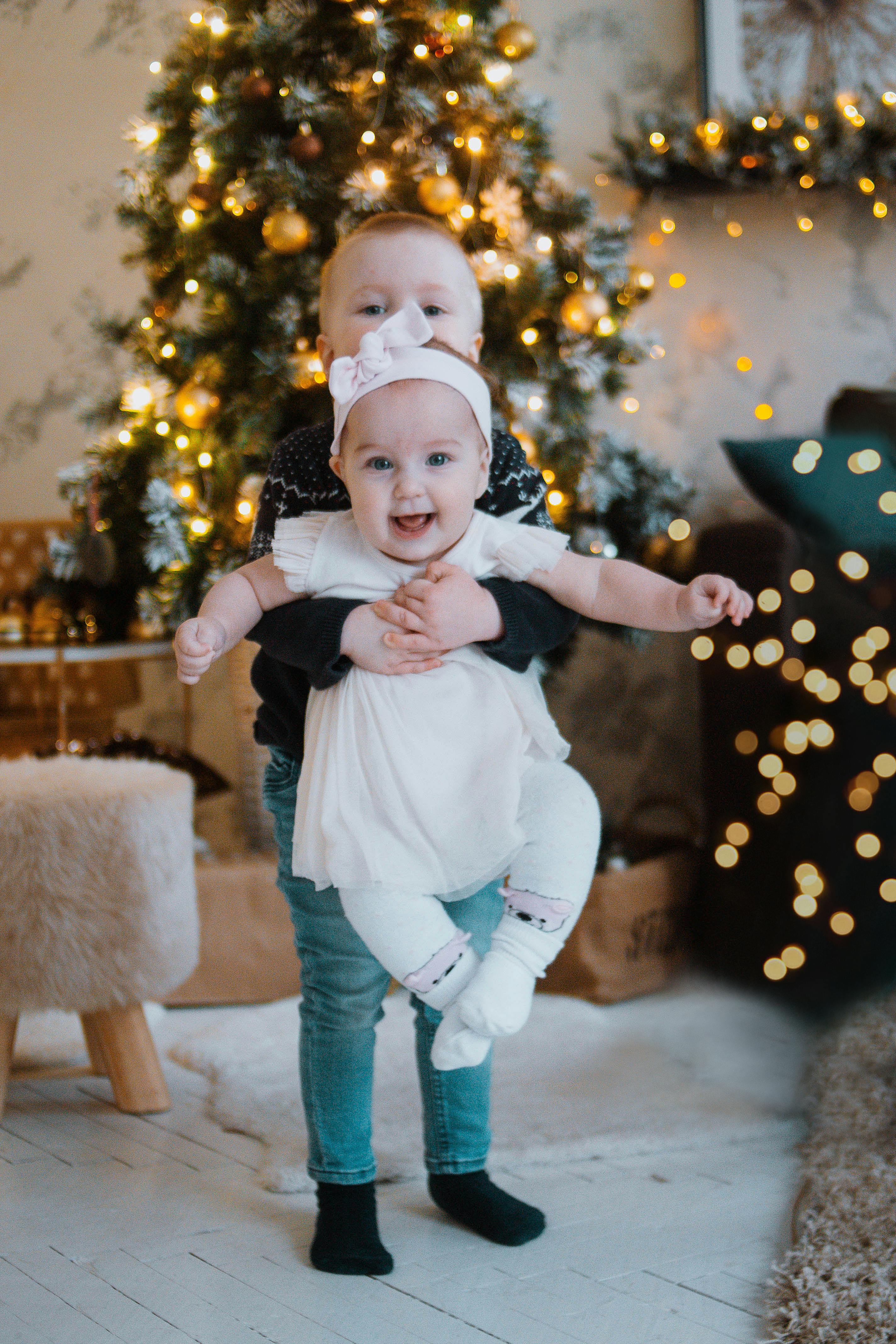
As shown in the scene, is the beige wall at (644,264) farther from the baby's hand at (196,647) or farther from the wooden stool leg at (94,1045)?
the baby's hand at (196,647)

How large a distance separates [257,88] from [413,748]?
1.31m

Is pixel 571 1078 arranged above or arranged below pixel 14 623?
below

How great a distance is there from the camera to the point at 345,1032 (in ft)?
3.62

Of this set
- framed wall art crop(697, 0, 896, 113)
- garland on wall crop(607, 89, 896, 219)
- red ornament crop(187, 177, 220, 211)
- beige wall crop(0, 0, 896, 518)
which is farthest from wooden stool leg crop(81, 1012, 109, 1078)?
framed wall art crop(697, 0, 896, 113)

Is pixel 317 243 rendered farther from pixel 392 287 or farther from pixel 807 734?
pixel 807 734

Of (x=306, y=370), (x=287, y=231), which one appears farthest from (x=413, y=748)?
(x=287, y=231)

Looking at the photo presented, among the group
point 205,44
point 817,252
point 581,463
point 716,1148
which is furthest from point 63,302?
point 716,1148

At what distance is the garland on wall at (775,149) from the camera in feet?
7.13

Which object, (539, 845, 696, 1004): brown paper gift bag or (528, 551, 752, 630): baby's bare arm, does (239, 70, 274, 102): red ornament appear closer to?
(528, 551, 752, 630): baby's bare arm

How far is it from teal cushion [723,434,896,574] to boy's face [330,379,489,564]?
0.88 meters

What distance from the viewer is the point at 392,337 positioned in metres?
1.01

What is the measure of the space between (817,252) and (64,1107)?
204cm

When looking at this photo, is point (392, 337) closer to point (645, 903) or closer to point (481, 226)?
point (481, 226)

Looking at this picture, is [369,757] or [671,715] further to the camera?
[671,715]
